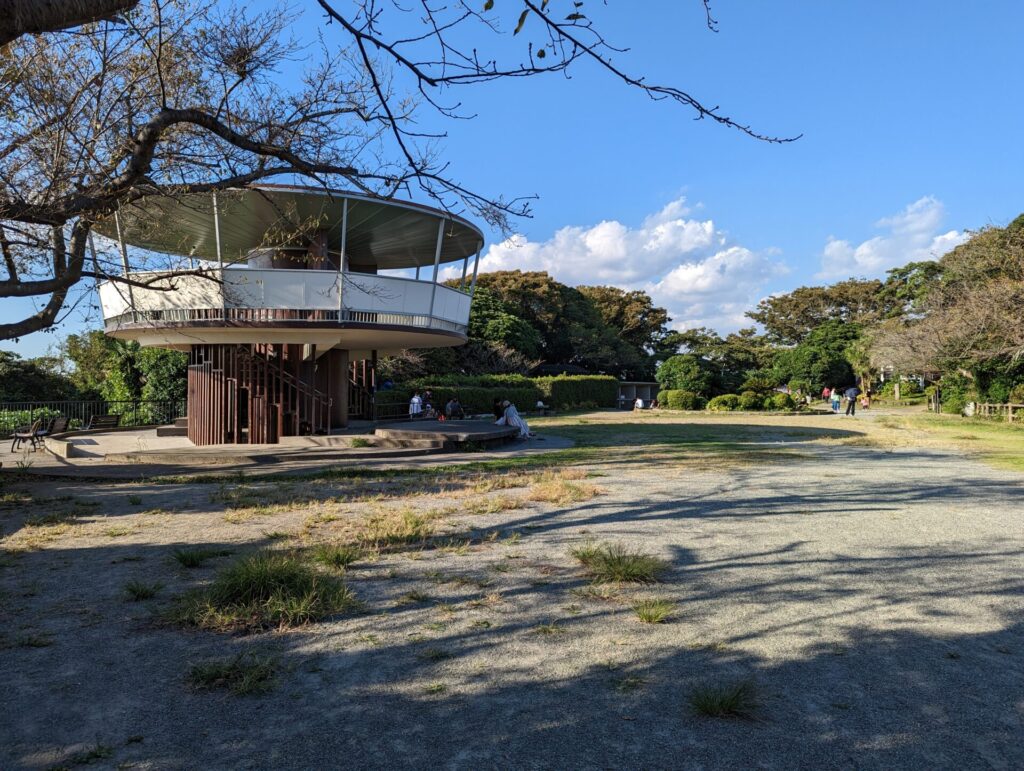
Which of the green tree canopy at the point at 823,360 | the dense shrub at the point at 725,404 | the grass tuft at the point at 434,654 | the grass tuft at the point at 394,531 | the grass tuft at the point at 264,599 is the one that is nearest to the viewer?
the grass tuft at the point at 434,654

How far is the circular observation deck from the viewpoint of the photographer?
632 inches

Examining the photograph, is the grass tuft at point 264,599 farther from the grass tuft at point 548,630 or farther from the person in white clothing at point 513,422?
the person in white clothing at point 513,422

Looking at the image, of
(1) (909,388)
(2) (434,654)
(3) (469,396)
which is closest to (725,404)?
(3) (469,396)

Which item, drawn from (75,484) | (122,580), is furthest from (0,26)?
(75,484)

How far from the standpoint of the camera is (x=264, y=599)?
4.75m

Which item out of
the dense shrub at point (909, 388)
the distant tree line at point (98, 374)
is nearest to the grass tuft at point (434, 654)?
the distant tree line at point (98, 374)

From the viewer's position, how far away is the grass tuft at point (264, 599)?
4445 millimetres

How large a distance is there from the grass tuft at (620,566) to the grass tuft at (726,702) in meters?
2.03

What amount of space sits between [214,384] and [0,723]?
16.3m

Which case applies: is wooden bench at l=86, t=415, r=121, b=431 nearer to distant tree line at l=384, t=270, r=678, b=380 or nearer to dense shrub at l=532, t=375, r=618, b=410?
distant tree line at l=384, t=270, r=678, b=380

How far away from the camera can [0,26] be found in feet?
11.8

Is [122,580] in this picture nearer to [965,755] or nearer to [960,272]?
[965,755]

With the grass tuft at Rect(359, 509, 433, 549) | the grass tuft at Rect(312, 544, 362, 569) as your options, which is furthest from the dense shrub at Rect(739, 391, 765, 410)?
the grass tuft at Rect(312, 544, 362, 569)

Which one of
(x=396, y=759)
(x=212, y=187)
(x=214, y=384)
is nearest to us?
(x=396, y=759)
